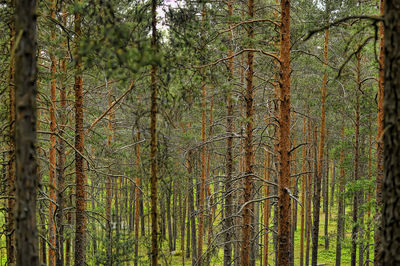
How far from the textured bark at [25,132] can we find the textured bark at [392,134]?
382 cm

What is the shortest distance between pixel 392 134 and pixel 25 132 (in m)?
3.92

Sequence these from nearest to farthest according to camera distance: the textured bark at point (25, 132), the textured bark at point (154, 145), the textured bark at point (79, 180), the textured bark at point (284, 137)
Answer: the textured bark at point (25, 132) → the textured bark at point (154, 145) → the textured bark at point (284, 137) → the textured bark at point (79, 180)

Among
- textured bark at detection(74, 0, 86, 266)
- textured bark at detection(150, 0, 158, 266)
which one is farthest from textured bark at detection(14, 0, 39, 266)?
textured bark at detection(74, 0, 86, 266)

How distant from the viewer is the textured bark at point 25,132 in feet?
11.7

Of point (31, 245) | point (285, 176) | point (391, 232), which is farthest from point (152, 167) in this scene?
point (391, 232)

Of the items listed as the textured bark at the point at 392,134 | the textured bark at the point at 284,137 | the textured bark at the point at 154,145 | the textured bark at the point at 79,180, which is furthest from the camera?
the textured bark at the point at 79,180

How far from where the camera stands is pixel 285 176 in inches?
288

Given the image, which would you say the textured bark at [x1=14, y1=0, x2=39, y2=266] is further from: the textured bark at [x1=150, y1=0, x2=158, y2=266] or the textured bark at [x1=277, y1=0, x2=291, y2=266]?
the textured bark at [x1=277, y1=0, x2=291, y2=266]

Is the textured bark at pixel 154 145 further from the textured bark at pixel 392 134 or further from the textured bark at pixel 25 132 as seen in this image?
the textured bark at pixel 392 134

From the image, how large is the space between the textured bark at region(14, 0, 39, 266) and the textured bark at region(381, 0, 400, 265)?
12.5ft

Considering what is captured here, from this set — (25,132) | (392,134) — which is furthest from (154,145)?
(392,134)

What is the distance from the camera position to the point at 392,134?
3391mm

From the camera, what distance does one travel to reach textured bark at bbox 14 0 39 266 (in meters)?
3.57

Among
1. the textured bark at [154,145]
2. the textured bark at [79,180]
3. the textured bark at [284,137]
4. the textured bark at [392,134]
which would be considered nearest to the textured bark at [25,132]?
the textured bark at [154,145]
